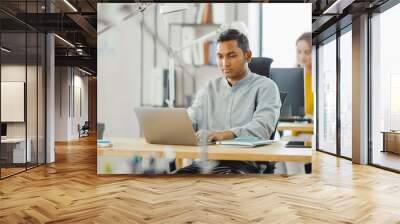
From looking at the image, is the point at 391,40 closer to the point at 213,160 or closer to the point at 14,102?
the point at 213,160

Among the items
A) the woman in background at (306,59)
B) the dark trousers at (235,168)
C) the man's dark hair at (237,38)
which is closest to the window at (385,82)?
the woman in background at (306,59)

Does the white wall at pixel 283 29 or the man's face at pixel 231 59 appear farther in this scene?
the white wall at pixel 283 29

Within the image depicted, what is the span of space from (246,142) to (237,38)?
146 centimetres

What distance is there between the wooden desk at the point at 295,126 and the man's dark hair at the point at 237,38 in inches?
45.8

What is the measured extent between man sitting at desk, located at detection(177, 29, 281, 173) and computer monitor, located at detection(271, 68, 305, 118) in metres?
0.12

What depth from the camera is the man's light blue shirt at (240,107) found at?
5.96 metres

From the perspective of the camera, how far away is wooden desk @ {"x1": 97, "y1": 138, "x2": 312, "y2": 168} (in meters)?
5.75

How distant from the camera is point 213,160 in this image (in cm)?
597

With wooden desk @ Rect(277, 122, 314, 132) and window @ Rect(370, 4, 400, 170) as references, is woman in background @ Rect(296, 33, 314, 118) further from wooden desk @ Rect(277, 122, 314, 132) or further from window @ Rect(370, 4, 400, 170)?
window @ Rect(370, 4, 400, 170)

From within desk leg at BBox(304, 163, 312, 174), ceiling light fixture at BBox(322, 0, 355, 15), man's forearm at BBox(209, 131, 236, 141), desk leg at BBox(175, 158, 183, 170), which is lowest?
desk leg at BBox(304, 163, 312, 174)

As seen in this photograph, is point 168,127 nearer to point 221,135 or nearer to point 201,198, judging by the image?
point 221,135

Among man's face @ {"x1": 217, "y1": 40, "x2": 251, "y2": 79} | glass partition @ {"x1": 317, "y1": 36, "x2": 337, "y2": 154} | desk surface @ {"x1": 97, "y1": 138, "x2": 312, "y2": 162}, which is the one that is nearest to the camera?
desk surface @ {"x1": 97, "y1": 138, "x2": 312, "y2": 162}

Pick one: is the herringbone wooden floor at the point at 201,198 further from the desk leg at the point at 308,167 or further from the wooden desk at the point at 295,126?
the wooden desk at the point at 295,126

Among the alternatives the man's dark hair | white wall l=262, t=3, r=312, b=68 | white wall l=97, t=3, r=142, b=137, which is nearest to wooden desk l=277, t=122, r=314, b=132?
white wall l=262, t=3, r=312, b=68
